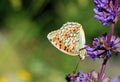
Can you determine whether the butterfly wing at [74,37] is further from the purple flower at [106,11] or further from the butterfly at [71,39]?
the purple flower at [106,11]

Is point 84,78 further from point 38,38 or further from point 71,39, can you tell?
point 38,38

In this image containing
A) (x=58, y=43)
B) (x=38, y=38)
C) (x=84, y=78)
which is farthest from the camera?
(x=38, y=38)

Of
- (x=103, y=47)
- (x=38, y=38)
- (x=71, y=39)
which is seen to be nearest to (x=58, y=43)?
(x=71, y=39)

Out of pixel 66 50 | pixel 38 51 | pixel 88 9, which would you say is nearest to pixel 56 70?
pixel 38 51

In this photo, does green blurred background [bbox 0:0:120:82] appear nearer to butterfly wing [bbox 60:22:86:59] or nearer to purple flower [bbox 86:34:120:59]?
butterfly wing [bbox 60:22:86:59]

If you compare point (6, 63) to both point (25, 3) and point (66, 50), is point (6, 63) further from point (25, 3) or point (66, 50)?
point (66, 50)

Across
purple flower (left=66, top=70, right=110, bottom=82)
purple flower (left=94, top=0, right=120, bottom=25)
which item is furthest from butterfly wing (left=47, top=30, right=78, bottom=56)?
purple flower (left=94, top=0, right=120, bottom=25)
